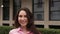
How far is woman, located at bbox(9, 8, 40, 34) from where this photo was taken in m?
2.28

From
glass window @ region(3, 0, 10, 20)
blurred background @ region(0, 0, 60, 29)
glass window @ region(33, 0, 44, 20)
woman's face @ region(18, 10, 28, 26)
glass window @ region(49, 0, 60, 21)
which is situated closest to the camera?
woman's face @ region(18, 10, 28, 26)

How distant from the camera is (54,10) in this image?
47.1 feet

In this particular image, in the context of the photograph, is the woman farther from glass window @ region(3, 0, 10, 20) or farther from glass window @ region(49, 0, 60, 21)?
glass window @ region(3, 0, 10, 20)

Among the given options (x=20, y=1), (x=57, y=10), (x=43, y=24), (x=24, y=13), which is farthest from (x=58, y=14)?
(x=24, y=13)

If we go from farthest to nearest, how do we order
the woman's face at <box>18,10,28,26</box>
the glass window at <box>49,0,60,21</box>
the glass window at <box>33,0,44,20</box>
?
the glass window at <box>33,0,44,20</box>, the glass window at <box>49,0,60,21</box>, the woman's face at <box>18,10,28,26</box>

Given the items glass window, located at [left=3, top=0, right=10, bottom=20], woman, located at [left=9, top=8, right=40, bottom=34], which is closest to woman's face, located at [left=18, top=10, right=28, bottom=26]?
woman, located at [left=9, top=8, right=40, bottom=34]

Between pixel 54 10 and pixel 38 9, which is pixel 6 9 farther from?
pixel 54 10

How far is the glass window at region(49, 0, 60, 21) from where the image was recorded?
46.8ft

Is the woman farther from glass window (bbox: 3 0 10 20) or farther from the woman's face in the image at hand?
glass window (bbox: 3 0 10 20)

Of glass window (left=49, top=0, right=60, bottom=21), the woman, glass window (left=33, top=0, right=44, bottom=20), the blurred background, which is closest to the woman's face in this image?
the woman

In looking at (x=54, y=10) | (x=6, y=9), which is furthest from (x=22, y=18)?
(x=6, y=9)

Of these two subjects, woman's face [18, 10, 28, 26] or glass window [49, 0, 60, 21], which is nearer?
woman's face [18, 10, 28, 26]

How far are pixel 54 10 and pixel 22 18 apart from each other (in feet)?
40.0

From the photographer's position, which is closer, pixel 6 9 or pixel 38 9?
pixel 38 9
